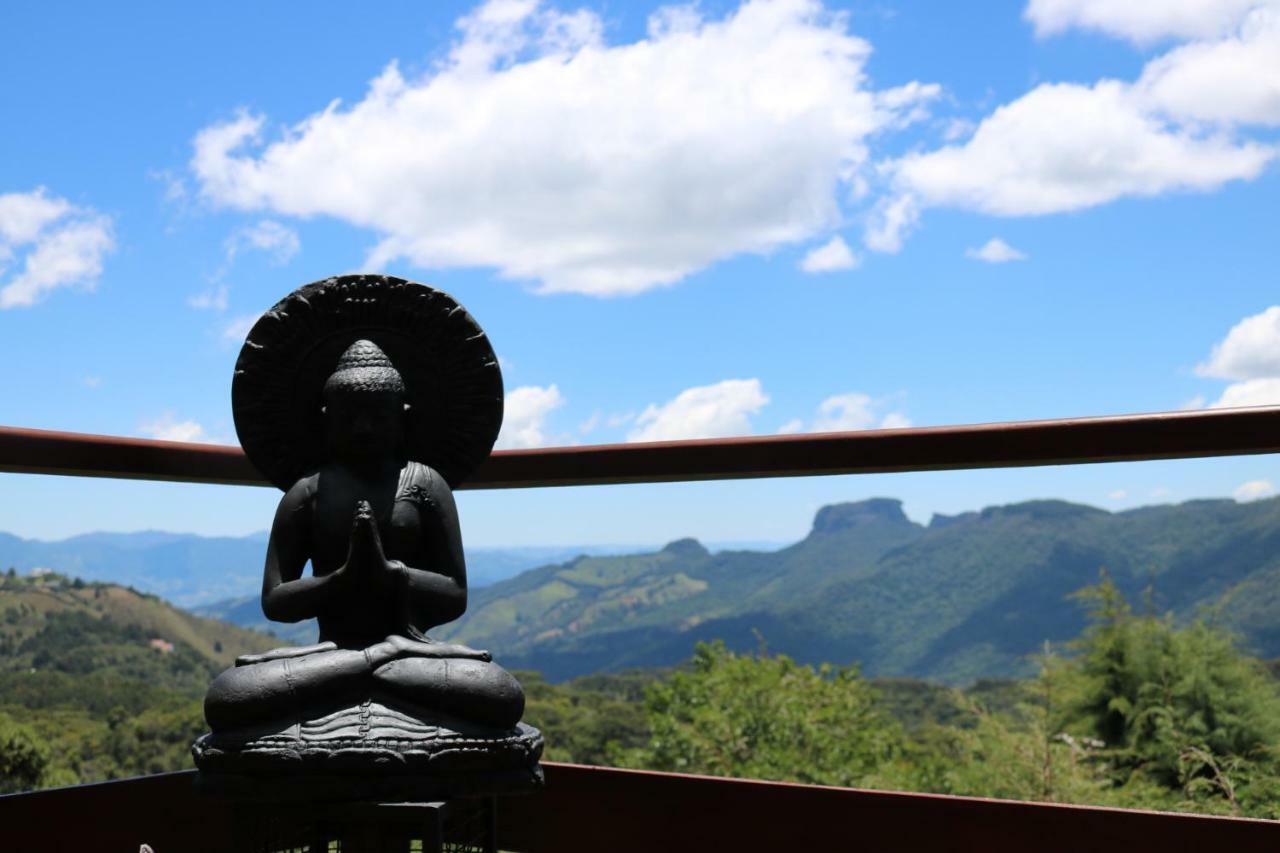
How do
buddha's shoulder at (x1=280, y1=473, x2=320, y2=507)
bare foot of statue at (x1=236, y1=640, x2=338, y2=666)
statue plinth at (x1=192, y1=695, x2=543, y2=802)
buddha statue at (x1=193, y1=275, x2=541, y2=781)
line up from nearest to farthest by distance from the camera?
statue plinth at (x1=192, y1=695, x2=543, y2=802), buddha statue at (x1=193, y1=275, x2=541, y2=781), bare foot of statue at (x1=236, y1=640, x2=338, y2=666), buddha's shoulder at (x1=280, y1=473, x2=320, y2=507)

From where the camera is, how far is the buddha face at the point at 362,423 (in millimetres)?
2643

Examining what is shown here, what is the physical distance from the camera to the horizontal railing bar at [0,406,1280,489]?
107 inches

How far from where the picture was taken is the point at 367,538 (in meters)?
2.41

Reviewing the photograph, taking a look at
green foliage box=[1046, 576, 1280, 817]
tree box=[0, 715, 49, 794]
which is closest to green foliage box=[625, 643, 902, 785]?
green foliage box=[1046, 576, 1280, 817]

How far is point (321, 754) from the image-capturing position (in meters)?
2.11

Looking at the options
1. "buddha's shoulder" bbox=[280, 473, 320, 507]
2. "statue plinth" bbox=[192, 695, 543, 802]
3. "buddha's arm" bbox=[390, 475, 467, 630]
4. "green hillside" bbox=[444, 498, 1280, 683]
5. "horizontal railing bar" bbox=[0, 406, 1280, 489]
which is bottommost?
"green hillside" bbox=[444, 498, 1280, 683]

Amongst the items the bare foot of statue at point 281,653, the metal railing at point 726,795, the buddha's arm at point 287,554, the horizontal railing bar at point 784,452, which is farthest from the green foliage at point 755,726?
the bare foot of statue at point 281,653

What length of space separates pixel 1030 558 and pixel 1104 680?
129 feet

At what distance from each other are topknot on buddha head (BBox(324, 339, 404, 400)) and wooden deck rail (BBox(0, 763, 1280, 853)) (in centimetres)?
127

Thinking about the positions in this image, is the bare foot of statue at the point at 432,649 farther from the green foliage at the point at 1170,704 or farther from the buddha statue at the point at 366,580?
the green foliage at the point at 1170,704

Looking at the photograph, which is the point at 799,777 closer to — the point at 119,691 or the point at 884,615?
the point at 119,691

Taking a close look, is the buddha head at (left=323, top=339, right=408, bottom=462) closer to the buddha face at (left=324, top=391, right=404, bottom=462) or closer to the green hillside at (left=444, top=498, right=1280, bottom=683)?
the buddha face at (left=324, top=391, right=404, bottom=462)

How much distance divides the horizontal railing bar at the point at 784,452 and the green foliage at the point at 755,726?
2.48 meters

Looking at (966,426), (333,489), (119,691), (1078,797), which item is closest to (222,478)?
(333,489)
